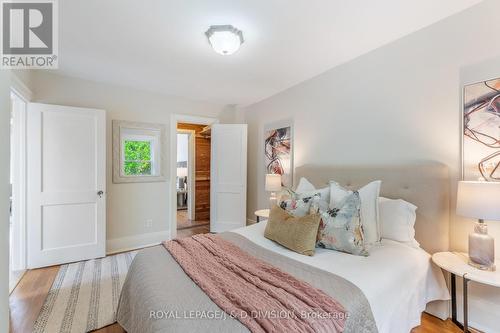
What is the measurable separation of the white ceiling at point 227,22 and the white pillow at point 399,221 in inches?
60.9

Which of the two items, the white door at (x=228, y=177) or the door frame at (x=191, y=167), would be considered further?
the door frame at (x=191, y=167)

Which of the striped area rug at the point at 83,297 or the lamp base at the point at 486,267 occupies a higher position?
the lamp base at the point at 486,267

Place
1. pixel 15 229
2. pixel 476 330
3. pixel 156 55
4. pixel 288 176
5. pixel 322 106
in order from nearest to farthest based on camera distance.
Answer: pixel 476 330 → pixel 156 55 → pixel 15 229 → pixel 322 106 → pixel 288 176

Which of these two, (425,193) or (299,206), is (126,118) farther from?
(425,193)

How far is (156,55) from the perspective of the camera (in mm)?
2496

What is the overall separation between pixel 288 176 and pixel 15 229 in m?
3.50

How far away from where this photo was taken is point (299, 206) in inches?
81.1

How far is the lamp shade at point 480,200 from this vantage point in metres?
1.48

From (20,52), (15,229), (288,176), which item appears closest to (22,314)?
(15,229)

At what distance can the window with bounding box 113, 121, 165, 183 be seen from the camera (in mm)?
3439

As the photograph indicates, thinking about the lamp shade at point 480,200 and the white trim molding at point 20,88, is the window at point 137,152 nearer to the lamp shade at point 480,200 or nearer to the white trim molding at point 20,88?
the white trim molding at point 20,88

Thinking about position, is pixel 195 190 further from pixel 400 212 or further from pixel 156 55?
pixel 400 212

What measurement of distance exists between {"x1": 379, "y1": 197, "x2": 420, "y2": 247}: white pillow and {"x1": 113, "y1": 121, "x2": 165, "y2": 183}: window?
3.19 meters
